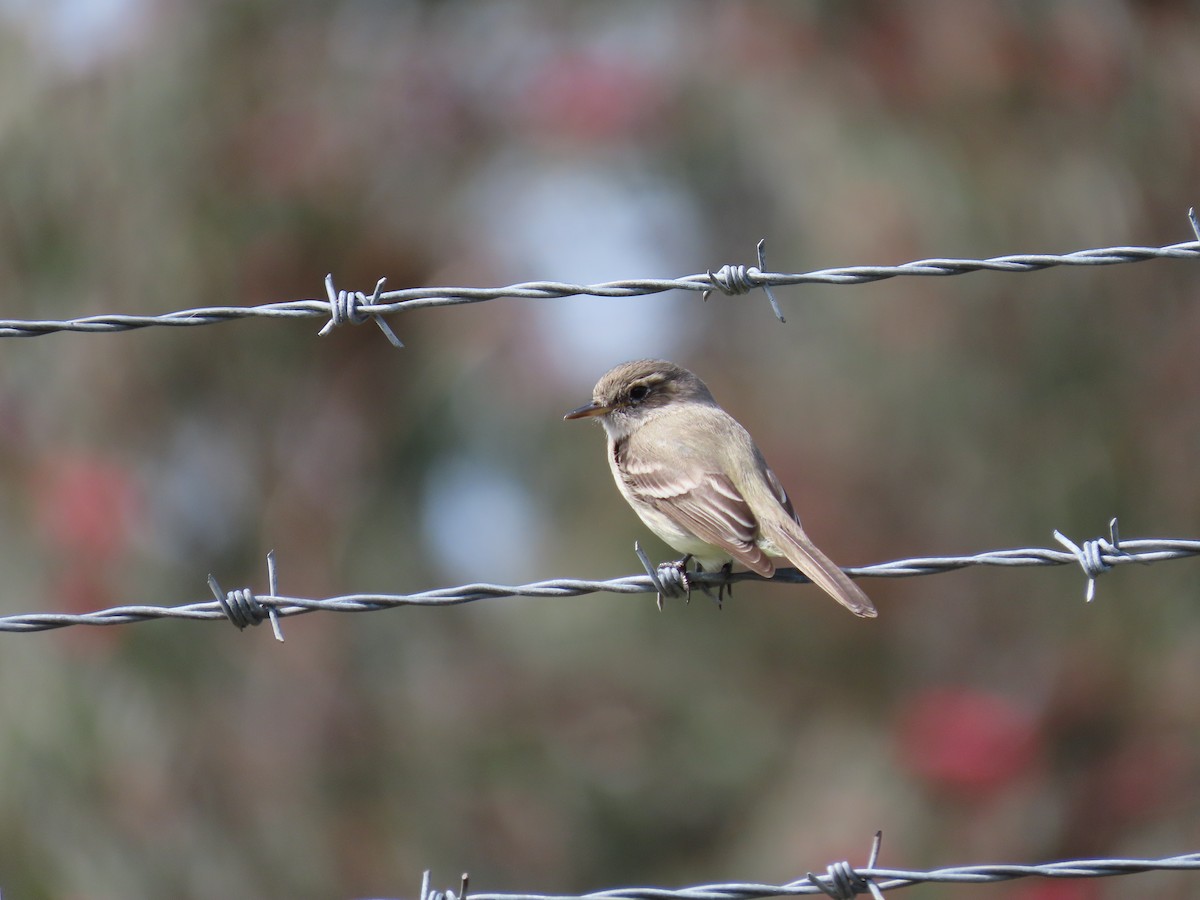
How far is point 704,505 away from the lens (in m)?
5.48

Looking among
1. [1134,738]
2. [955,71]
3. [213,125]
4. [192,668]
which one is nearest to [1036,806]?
[1134,738]

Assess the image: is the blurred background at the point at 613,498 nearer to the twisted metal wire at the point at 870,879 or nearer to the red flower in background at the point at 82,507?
the red flower in background at the point at 82,507

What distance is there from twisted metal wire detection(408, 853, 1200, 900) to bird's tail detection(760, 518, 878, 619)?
966 mm

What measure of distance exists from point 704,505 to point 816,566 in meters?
0.70

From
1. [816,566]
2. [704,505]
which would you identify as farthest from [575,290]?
[704,505]

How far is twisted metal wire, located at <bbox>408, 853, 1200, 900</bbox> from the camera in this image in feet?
10.7

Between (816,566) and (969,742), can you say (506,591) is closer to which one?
(816,566)

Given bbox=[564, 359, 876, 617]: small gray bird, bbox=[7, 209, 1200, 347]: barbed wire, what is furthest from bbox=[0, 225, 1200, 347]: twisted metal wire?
bbox=[564, 359, 876, 617]: small gray bird

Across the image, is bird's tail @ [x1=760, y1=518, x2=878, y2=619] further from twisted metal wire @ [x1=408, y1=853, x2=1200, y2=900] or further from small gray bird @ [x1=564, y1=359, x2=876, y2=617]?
twisted metal wire @ [x1=408, y1=853, x2=1200, y2=900]

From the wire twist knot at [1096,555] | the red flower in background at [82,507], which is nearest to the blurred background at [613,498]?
the red flower in background at [82,507]

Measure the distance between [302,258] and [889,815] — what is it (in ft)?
18.7

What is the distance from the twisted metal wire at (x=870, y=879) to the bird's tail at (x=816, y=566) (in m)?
0.97

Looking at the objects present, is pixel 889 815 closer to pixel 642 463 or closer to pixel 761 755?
pixel 761 755

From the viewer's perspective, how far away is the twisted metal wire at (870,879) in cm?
327
